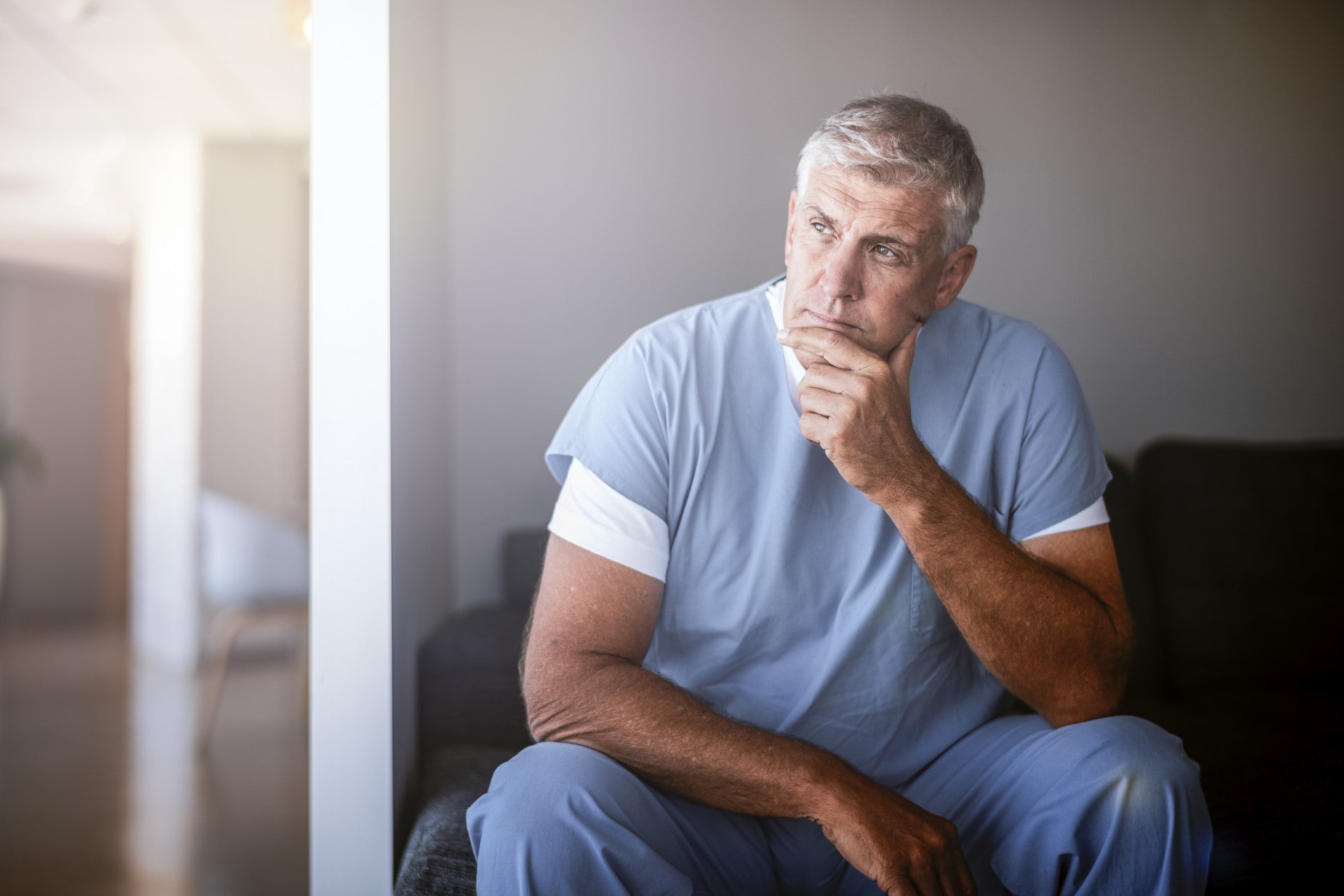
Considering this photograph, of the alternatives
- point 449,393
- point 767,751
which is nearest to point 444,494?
point 449,393

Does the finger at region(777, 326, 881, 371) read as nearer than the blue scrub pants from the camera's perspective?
No

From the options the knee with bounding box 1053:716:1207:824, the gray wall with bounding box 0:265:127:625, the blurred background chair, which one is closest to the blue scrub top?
the knee with bounding box 1053:716:1207:824

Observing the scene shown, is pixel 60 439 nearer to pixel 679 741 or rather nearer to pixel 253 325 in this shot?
pixel 253 325

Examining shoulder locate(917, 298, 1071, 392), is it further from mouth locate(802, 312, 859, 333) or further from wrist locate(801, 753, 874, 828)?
wrist locate(801, 753, 874, 828)

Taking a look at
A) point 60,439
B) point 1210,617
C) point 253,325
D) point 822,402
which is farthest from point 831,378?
point 253,325

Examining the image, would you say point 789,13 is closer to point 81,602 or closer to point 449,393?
point 449,393

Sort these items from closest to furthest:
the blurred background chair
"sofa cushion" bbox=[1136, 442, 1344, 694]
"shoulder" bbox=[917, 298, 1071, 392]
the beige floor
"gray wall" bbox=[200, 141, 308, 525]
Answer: "shoulder" bbox=[917, 298, 1071, 392] → the beige floor → "sofa cushion" bbox=[1136, 442, 1344, 694] → the blurred background chair → "gray wall" bbox=[200, 141, 308, 525]

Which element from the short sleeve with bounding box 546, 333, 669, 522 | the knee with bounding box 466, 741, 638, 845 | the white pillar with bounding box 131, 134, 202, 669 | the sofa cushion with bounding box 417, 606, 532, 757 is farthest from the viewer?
the white pillar with bounding box 131, 134, 202, 669

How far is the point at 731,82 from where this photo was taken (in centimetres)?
194

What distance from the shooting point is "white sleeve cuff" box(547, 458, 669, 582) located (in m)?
0.94

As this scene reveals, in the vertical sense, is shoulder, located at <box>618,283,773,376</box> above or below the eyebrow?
below

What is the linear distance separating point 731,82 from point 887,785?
155cm

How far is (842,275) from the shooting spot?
39.4 inches

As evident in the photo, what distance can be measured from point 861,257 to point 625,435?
1.17ft
